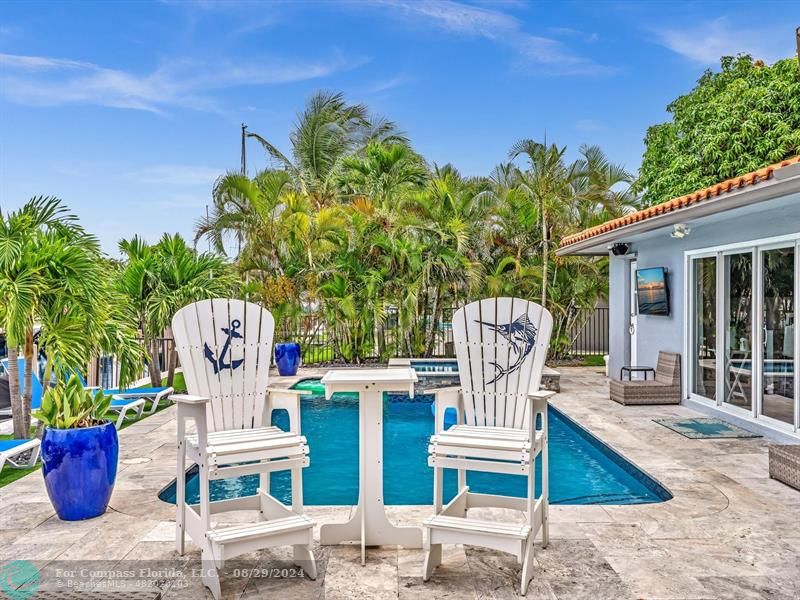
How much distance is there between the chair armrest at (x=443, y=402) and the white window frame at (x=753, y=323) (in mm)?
4021

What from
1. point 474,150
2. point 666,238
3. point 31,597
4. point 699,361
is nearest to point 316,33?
point 474,150

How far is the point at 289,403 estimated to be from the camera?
361cm

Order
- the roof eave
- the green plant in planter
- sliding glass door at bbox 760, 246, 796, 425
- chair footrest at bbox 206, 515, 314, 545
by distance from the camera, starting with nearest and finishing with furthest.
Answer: chair footrest at bbox 206, 515, 314, 545
the green plant in planter
the roof eave
sliding glass door at bbox 760, 246, 796, 425

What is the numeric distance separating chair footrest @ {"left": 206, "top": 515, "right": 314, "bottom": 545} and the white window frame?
511 centimetres

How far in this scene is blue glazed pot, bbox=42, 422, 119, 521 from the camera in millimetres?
3758

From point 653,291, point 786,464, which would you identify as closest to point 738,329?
point 653,291

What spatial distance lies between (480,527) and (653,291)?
684 cm

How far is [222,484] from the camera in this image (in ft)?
17.5

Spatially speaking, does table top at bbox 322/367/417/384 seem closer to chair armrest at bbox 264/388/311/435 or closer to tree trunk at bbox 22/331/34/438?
chair armrest at bbox 264/388/311/435

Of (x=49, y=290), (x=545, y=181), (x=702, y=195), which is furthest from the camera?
(x=545, y=181)

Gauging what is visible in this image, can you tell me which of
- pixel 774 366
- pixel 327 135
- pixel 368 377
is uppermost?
pixel 327 135

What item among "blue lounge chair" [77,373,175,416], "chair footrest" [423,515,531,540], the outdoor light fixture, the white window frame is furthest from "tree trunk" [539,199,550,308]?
"chair footrest" [423,515,531,540]

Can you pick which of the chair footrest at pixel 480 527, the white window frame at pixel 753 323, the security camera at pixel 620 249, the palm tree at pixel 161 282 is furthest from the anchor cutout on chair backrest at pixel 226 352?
the security camera at pixel 620 249

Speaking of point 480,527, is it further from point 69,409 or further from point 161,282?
point 161,282
